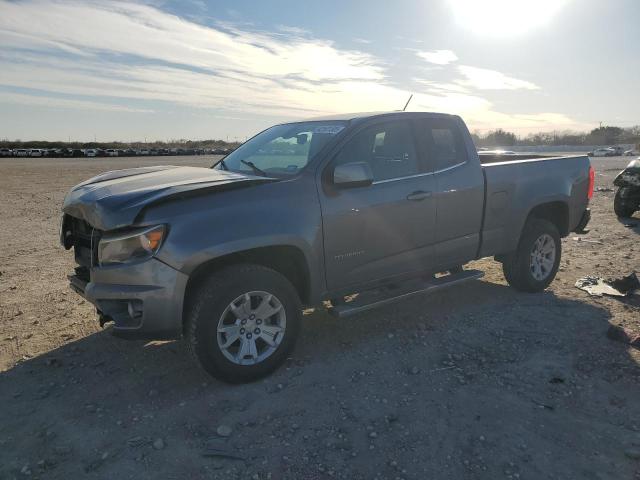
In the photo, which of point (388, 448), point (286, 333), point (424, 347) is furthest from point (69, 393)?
point (424, 347)

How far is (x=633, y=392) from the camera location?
3.59 m

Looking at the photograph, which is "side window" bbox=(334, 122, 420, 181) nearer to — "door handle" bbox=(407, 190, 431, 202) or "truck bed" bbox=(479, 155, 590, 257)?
"door handle" bbox=(407, 190, 431, 202)

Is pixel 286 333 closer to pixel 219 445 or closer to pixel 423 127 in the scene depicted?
pixel 219 445

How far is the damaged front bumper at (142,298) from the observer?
330cm

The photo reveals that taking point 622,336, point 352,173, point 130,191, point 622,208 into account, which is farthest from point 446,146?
point 622,208

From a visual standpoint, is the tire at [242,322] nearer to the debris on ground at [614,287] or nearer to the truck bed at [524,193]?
the truck bed at [524,193]

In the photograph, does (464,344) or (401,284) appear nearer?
(464,344)

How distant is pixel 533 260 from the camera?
226 inches

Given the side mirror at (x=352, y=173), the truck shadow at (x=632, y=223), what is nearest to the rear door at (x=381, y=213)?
the side mirror at (x=352, y=173)

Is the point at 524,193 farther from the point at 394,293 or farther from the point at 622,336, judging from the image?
the point at 394,293

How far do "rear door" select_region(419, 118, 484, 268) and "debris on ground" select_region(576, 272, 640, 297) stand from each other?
172 centimetres

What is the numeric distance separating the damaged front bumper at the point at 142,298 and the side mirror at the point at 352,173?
1.39 meters

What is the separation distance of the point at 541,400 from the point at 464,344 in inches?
38.1

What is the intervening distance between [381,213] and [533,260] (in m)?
2.50
